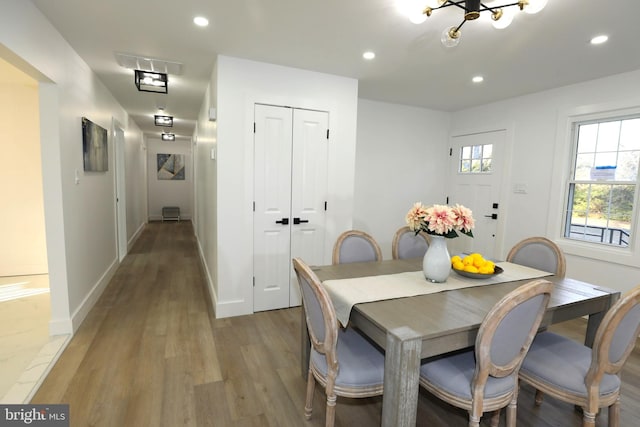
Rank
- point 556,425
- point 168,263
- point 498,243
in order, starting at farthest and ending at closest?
point 168,263
point 498,243
point 556,425

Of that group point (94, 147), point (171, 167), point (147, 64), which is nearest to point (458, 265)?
point (147, 64)

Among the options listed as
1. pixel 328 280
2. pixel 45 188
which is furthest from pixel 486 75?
pixel 45 188

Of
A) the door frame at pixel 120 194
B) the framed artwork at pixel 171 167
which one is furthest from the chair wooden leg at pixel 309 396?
the framed artwork at pixel 171 167

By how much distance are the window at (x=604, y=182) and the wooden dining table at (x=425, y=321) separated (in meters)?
1.83

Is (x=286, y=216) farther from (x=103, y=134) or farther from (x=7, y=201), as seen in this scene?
(x=7, y=201)

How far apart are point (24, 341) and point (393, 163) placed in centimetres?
436

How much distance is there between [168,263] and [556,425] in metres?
4.86

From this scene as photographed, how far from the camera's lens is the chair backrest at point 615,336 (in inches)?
55.2

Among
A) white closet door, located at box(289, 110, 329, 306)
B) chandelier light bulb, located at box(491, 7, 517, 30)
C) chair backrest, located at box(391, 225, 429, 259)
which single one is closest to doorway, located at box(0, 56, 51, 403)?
white closet door, located at box(289, 110, 329, 306)

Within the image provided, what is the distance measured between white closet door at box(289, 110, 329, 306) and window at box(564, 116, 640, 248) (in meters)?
2.71

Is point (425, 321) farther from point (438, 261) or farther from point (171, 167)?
point (171, 167)

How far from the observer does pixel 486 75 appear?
10.8 feet

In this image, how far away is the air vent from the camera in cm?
298

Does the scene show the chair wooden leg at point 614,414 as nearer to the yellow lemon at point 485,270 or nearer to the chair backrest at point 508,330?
the chair backrest at point 508,330
